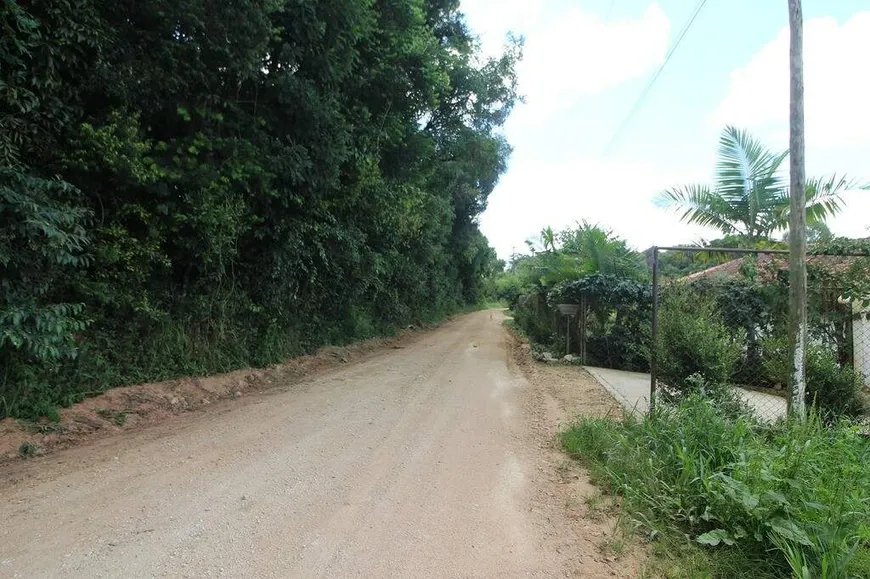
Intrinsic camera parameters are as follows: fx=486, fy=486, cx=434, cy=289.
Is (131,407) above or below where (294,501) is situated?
above

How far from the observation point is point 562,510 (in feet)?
12.8

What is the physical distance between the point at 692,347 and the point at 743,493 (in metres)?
2.48

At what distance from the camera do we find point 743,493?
3.26 metres

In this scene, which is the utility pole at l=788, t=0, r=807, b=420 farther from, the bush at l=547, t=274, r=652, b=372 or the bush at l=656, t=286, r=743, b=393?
the bush at l=547, t=274, r=652, b=372

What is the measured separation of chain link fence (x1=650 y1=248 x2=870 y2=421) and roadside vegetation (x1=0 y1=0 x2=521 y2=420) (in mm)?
6168

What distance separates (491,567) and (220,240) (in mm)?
6378

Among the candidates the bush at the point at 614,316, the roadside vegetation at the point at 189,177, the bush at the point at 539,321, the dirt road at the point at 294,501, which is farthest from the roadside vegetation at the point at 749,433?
the bush at the point at 539,321

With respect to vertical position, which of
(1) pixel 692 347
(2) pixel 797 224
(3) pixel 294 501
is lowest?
(3) pixel 294 501

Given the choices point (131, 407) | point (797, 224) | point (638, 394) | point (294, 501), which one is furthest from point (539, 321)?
point (294, 501)

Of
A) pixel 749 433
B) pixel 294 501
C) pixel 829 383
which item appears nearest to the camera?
pixel 294 501

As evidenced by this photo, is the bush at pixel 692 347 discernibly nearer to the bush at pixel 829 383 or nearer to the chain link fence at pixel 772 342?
the chain link fence at pixel 772 342

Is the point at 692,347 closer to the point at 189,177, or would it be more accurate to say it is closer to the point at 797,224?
the point at 797,224

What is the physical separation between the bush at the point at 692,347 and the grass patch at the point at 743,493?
0.67 m

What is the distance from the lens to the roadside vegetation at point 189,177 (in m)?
5.16
